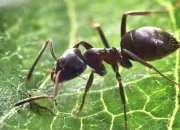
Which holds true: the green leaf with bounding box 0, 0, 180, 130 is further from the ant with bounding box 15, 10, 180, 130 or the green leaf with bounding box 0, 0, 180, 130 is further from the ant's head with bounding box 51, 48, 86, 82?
the ant's head with bounding box 51, 48, 86, 82

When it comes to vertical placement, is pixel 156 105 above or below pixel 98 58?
below

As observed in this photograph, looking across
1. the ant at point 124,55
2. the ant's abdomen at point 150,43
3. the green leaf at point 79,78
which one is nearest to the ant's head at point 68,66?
the ant at point 124,55

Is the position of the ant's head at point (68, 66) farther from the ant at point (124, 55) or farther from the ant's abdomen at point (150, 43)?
the ant's abdomen at point (150, 43)

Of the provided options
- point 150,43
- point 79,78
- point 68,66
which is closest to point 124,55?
point 150,43

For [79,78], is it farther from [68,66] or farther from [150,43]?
[150,43]

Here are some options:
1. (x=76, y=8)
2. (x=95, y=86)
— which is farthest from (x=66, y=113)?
(x=76, y=8)

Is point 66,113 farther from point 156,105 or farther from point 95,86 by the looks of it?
point 156,105
